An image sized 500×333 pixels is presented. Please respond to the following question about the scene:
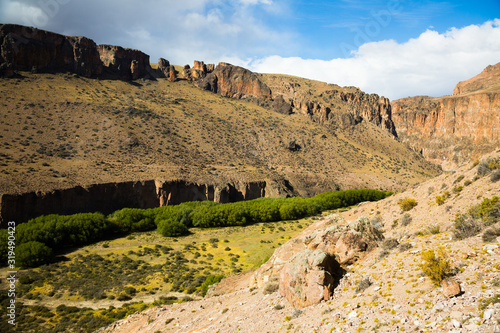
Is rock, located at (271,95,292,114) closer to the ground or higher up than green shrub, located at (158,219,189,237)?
higher up

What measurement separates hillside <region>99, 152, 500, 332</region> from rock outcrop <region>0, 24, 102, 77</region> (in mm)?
105185

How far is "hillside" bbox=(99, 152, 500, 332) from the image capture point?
23.2 ft

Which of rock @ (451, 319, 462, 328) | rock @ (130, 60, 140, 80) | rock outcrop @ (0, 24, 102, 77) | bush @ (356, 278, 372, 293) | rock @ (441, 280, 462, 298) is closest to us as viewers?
rock @ (451, 319, 462, 328)

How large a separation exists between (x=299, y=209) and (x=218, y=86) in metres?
82.8

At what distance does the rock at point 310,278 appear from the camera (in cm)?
1017

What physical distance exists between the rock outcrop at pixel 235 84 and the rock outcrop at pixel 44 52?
141 feet

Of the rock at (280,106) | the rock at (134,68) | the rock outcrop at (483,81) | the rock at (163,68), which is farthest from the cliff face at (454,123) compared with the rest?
the rock at (134,68)

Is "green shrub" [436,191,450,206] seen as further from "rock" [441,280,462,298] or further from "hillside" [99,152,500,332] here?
"rock" [441,280,462,298]

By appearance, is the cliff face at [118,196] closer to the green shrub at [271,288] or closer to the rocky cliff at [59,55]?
the green shrub at [271,288]

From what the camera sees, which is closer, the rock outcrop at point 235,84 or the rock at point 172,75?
the rock at point 172,75

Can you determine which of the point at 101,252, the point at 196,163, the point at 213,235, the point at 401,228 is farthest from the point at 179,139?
the point at 401,228

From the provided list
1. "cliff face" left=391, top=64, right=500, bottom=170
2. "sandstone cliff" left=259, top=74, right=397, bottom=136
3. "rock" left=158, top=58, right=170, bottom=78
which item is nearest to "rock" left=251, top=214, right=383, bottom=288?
"sandstone cliff" left=259, top=74, right=397, bottom=136

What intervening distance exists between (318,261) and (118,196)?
59490 millimetres

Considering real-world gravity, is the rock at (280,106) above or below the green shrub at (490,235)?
above
